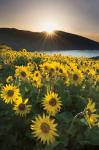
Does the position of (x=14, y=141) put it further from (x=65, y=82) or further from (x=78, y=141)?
(x=65, y=82)

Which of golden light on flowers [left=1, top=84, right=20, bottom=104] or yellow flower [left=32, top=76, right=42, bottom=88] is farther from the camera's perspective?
yellow flower [left=32, top=76, right=42, bottom=88]

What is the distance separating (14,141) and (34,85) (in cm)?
112

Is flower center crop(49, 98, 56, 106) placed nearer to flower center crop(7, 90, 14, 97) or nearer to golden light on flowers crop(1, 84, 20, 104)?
golden light on flowers crop(1, 84, 20, 104)

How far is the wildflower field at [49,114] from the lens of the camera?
4.94m

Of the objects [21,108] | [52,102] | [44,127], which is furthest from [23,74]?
[44,127]

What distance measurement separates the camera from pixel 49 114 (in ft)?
16.9

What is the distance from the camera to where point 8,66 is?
13.5 m

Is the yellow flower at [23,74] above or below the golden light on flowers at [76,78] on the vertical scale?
below

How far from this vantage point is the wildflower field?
4938 millimetres

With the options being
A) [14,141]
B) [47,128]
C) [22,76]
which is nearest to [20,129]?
[14,141]

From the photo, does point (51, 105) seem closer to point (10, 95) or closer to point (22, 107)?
point (22, 107)

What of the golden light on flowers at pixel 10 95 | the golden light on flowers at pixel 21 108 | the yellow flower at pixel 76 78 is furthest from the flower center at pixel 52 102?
the yellow flower at pixel 76 78

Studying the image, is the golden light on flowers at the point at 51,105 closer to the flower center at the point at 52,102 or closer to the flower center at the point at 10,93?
the flower center at the point at 52,102

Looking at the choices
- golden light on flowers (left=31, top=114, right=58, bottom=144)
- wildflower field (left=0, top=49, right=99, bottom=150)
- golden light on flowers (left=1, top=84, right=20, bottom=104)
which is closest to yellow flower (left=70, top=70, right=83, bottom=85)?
wildflower field (left=0, top=49, right=99, bottom=150)
